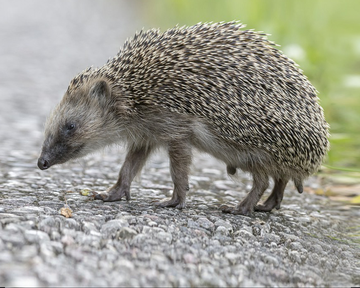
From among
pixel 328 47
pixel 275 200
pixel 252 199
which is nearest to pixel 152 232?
pixel 252 199

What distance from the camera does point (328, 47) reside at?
1127 cm

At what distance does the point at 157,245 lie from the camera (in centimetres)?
390

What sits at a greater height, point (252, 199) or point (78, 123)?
point (78, 123)

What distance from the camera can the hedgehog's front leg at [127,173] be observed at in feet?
17.9

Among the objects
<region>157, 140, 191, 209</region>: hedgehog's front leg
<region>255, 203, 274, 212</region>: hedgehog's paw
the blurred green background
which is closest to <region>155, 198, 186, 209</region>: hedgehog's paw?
<region>157, 140, 191, 209</region>: hedgehog's front leg

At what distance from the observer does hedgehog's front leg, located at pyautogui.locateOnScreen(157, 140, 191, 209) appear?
211 inches

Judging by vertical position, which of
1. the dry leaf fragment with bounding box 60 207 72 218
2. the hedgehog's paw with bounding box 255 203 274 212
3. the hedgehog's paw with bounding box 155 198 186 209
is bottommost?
the dry leaf fragment with bounding box 60 207 72 218

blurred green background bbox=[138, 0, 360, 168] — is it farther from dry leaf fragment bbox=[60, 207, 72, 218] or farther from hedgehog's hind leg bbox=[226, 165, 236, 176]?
dry leaf fragment bbox=[60, 207, 72, 218]

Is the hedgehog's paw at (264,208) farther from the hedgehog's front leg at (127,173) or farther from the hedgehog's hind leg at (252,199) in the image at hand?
the hedgehog's front leg at (127,173)

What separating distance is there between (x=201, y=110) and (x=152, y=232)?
4.96 feet

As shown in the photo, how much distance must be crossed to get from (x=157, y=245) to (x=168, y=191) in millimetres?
2337

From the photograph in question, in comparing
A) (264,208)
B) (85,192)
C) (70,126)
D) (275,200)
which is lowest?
(85,192)

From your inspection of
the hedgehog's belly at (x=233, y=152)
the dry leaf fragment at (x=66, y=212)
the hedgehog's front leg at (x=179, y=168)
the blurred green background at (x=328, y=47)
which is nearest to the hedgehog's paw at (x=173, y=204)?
the hedgehog's front leg at (x=179, y=168)

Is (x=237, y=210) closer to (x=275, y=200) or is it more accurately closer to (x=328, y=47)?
(x=275, y=200)
